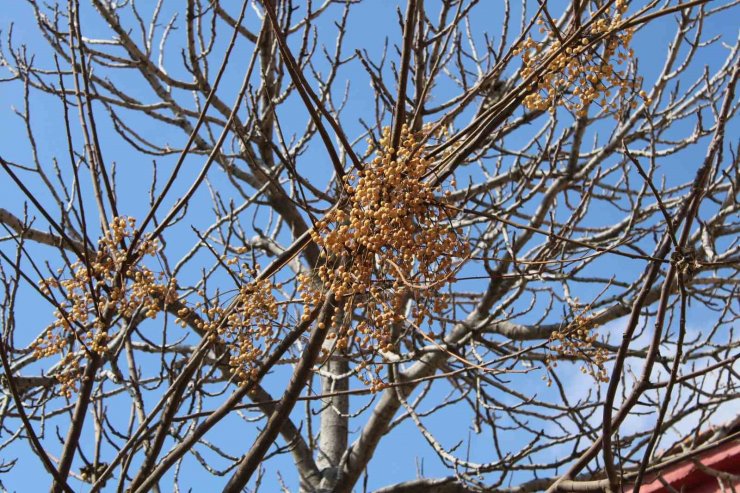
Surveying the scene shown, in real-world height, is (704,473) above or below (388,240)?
below

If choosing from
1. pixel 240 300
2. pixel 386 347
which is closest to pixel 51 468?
pixel 240 300

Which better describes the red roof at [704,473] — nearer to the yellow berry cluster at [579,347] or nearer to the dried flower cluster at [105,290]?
the yellow berry cluster at [579,347]

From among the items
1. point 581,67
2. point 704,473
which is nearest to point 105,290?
A: point 581,67

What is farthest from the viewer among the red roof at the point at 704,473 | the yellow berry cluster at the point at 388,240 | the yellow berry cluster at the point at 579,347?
the red roof at the point at 704,473

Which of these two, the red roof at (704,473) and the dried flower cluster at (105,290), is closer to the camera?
the dried flower cluster at (105,290)

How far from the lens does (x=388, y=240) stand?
1897 mm

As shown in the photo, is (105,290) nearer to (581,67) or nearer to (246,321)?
(246,321)

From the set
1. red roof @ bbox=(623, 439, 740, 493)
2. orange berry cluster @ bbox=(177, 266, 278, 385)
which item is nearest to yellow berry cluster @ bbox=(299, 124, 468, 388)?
orange berry cluster @ bbox=(177, 266, 278, 385)

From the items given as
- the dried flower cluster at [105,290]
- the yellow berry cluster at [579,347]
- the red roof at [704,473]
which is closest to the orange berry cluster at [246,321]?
the dried flower cluster at [105,290]

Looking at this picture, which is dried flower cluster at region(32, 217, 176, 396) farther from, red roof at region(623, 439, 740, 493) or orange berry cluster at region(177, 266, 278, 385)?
red roof at region(623, 439, 740, 493)

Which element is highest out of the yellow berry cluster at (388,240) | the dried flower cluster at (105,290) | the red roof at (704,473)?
the dried flower cluster at (105,290)

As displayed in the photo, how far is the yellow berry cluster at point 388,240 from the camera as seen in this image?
1.91 meters

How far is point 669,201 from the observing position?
5.52m

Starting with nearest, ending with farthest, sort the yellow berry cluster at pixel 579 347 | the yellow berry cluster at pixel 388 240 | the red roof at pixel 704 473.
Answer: the yellow berry cluster at pixel 388 240 → the yellow berry cluster at pixel 579 347 → the red roof at pixel 704 473
